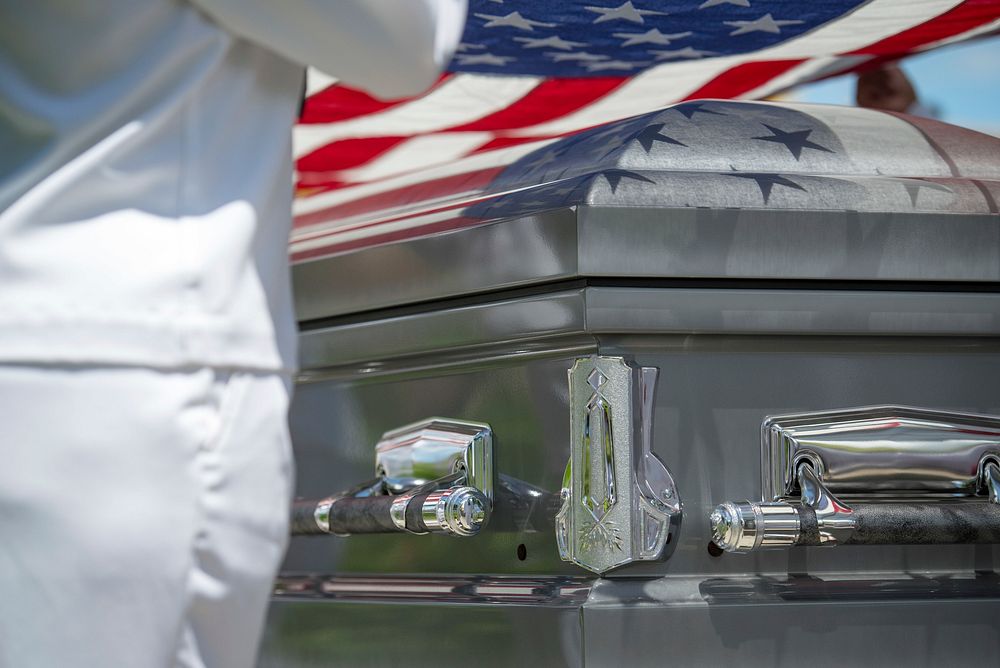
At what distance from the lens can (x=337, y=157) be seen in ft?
7.02

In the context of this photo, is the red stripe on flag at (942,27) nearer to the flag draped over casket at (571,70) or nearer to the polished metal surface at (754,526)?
the flag draped over casket at (571,70)

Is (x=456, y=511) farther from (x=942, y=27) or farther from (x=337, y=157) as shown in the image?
(x=337, y=157)

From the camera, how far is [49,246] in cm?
61

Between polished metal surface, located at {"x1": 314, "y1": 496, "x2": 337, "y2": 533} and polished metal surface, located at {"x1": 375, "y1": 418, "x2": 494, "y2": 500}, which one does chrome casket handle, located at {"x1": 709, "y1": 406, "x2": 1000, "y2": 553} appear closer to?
polished metal surface, located at {"x1": 375, "y1": 418, "x2": 494, "y2": 500}

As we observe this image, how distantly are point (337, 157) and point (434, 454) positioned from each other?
120cm

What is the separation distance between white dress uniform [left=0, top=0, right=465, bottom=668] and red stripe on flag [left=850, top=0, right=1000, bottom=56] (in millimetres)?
849

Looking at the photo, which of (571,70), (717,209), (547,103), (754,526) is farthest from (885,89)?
(754,526)

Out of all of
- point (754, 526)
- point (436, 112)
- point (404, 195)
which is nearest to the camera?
point (754, 526)

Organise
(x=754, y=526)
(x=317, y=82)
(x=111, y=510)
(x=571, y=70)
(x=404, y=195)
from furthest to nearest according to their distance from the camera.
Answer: (x=317, y=82), (x=571, y=70), (x=404, y=195), (x=754, y=526), (x=111, y=510)

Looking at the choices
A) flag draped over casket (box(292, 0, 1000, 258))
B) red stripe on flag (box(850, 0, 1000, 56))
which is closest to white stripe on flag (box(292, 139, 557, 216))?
flag draped over casket (box(292, 0, 1000, 258))

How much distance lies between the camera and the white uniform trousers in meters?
0.58

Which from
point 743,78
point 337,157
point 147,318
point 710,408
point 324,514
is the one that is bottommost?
point 324,514

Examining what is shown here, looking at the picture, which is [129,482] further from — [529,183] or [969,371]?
[969,371]

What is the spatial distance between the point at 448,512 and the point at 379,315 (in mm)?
240
